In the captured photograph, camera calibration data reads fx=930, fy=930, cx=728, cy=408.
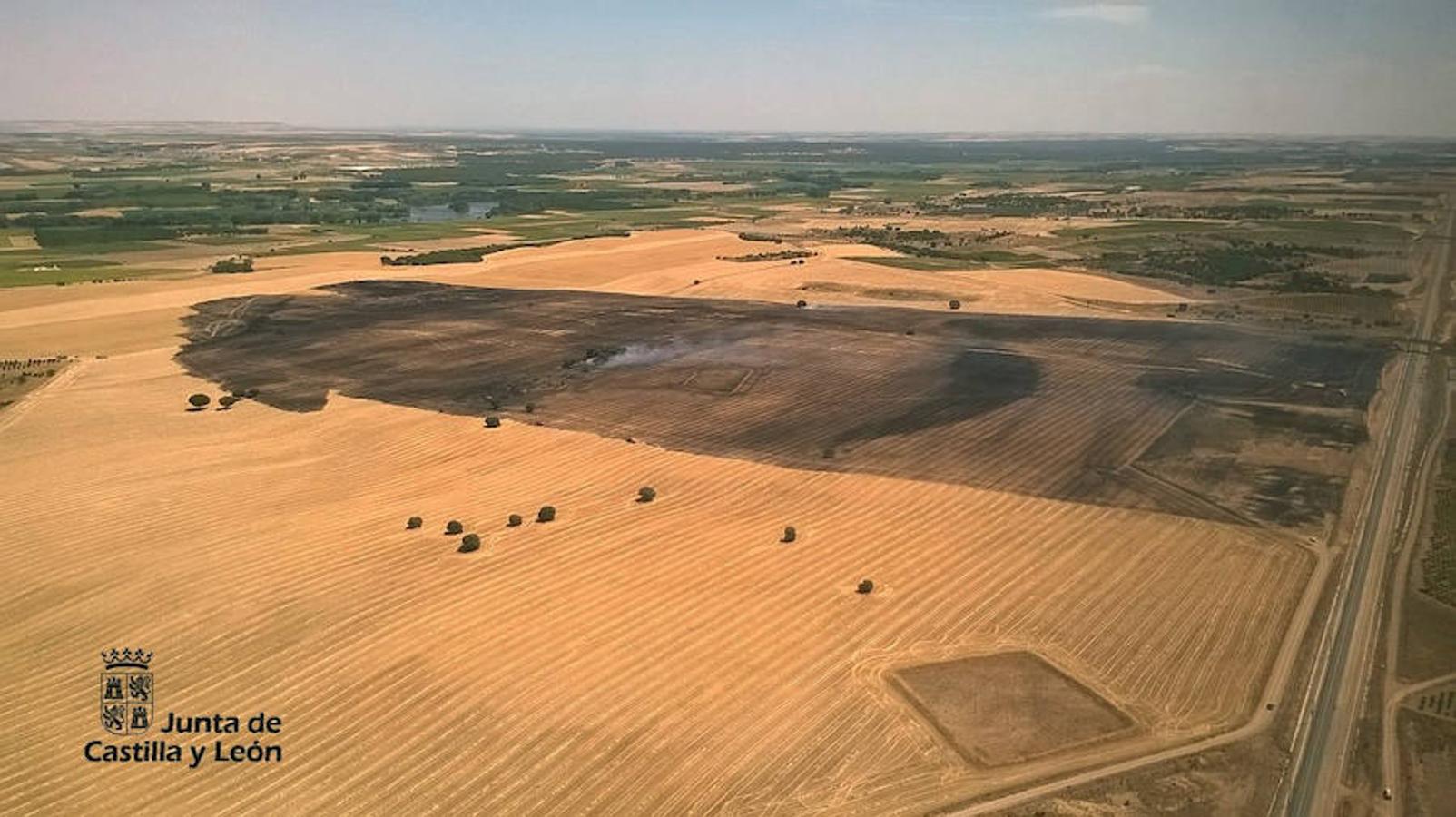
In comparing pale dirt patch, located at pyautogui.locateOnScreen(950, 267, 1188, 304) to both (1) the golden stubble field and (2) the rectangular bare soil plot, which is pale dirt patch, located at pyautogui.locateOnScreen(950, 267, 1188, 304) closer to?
(1) the golden stubble field

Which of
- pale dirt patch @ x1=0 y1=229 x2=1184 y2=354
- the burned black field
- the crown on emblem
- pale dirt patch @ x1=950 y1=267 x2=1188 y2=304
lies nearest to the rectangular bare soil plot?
the burned black field

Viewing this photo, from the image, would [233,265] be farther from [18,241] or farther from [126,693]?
[126,693]

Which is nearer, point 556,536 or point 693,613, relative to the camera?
point 693,613

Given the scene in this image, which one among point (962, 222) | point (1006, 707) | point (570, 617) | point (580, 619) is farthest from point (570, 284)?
point (962, 222)

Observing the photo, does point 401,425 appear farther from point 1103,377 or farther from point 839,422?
point 1103,377

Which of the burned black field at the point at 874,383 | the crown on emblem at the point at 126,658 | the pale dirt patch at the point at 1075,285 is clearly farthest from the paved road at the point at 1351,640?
the pale dirt patch at the point at 1075,285

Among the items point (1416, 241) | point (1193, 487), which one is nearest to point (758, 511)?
point (1193, 487)
